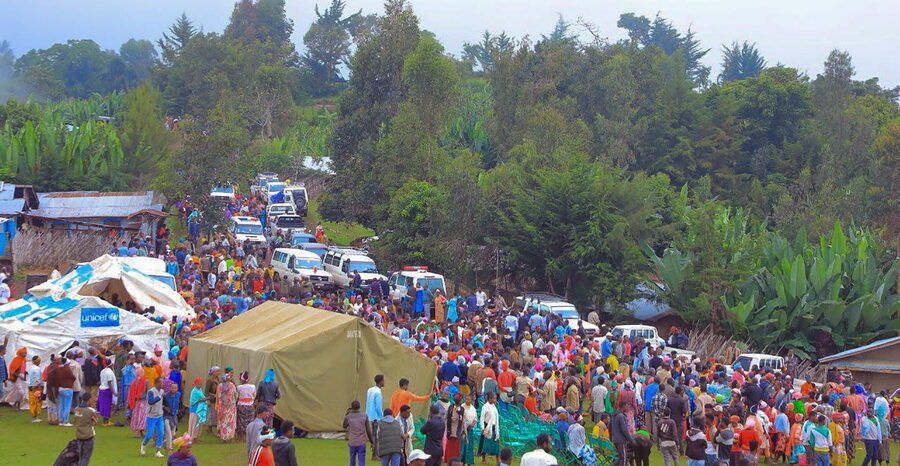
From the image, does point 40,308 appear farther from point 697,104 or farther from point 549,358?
point 697,104

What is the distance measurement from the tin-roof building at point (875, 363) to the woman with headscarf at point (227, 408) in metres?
19.6

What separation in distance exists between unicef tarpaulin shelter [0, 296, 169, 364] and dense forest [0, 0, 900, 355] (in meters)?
20.2

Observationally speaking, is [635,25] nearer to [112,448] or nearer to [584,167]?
[584,167]

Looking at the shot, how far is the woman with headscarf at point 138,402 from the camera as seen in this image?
58.0 ft

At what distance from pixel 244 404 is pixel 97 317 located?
458 cm

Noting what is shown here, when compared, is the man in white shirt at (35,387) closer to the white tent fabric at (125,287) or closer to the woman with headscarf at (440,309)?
the white tent fabric at (125,287)

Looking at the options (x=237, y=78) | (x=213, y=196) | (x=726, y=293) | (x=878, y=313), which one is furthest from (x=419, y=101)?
(x=237, y=78)

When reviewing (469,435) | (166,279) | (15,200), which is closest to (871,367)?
(469,435)

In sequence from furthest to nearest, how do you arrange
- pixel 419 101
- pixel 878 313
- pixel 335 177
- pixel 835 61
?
pixel 835 61 → pixel 335 177 → pixel 419 101 → pixel 878 313

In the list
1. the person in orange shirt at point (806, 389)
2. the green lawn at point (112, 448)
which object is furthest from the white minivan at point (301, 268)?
the person in orange shirt at point (806, 389)

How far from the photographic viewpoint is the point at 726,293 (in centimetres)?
3647

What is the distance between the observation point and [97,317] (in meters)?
20.4

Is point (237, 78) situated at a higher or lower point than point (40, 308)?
higher

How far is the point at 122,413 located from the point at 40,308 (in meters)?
2.61
